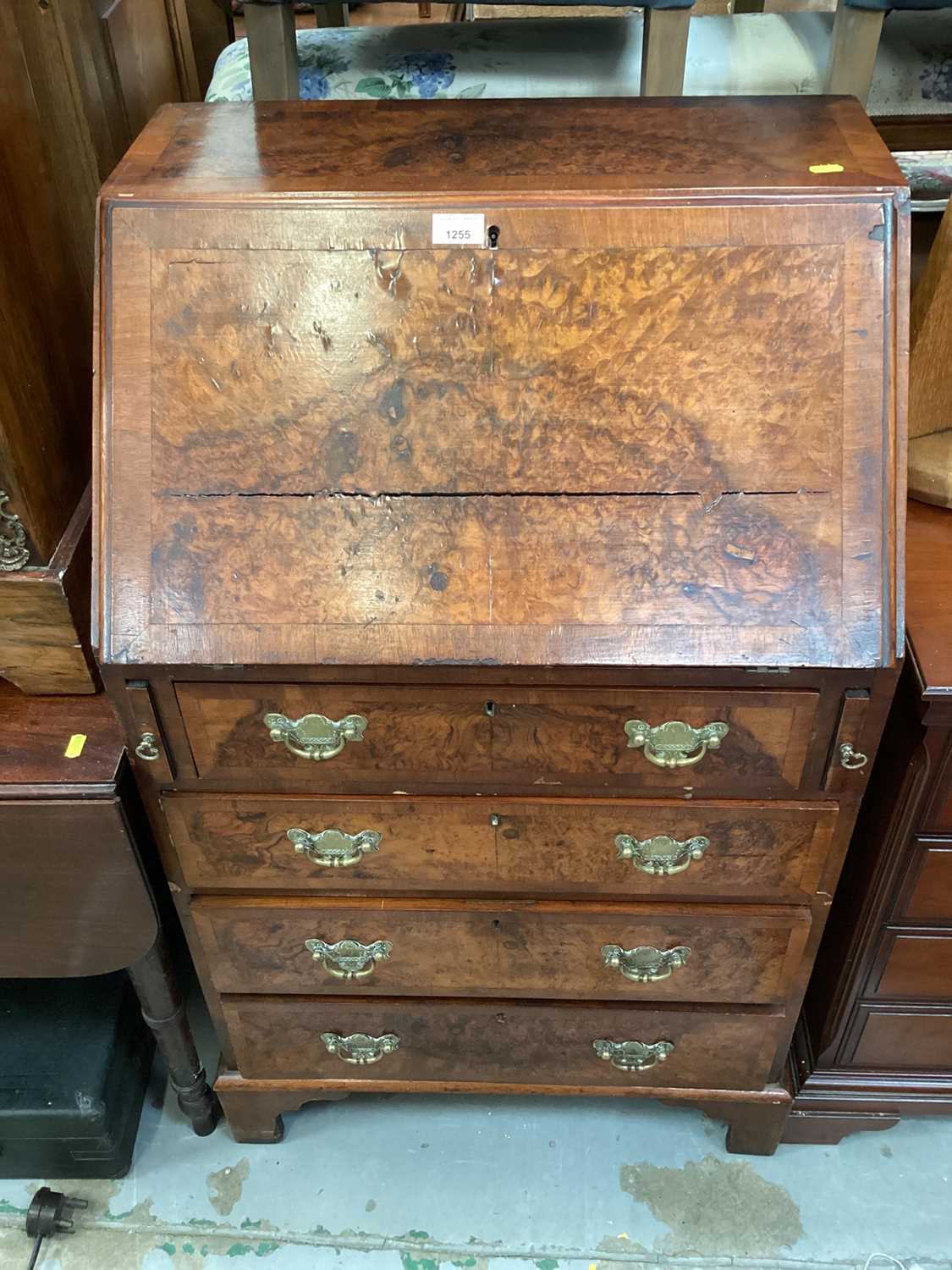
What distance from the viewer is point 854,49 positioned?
1331 mm

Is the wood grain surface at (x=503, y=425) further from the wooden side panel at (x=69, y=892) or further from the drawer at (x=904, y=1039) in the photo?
the drawer at (x=904, y=1039)

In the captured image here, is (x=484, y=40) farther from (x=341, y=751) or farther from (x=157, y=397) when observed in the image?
(x=341, y=751)

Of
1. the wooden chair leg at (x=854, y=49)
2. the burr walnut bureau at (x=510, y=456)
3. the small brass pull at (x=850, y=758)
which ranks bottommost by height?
the small brass pull at (x=850, y=758)

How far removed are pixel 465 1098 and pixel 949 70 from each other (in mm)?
1770

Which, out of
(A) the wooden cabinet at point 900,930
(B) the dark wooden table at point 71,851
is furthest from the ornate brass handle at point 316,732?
(A) the wooden cabinet at point 900,930

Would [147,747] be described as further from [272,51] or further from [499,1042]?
[272,51]

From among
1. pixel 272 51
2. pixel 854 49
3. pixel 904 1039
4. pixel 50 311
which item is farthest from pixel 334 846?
pixel 854 49

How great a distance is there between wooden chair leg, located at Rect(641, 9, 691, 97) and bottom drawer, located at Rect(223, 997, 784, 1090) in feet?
4.14

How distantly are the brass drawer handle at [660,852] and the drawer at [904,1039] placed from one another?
0.45 meters

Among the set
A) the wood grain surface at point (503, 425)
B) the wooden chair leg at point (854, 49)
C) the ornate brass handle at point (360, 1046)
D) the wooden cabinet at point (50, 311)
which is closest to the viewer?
the wood grain surface at point (503, 425)

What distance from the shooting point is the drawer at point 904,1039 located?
4.56 ft

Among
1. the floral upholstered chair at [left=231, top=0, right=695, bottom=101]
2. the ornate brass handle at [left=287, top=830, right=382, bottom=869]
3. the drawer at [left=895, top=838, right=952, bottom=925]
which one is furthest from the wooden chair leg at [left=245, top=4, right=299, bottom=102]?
the drawer at [left=895, top=838, right=952, bottom=925]

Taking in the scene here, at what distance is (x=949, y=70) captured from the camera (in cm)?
147

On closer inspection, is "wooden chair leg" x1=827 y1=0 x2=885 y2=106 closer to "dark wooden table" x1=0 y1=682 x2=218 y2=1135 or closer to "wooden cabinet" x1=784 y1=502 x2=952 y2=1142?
"wooden cabinet" x1=784 y1=502 x2=952 y2=1142
